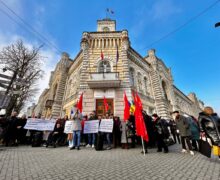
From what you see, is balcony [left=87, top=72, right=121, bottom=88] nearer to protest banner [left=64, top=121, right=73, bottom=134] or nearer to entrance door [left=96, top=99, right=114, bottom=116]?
entrance door [left=96, top=99, right=114, bottom=116]

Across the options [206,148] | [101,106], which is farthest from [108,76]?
[206,148]

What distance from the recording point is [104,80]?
42.4 ft

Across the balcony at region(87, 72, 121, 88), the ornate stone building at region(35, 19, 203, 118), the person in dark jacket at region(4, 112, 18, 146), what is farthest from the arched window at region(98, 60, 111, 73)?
the person in dark jacket at region(4, 112, 18, 146)

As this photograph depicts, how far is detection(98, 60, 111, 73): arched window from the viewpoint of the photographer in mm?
14891

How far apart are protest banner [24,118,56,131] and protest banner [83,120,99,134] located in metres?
2.54

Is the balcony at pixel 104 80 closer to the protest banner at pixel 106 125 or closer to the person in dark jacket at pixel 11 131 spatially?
the protest banner at pixel 106 125

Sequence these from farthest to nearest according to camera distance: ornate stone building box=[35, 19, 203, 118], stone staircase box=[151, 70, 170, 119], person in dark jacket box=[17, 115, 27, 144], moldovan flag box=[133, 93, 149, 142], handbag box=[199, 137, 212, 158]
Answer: stone staircase box=[151, 70, 170, 119] → ornate stone building box=[35, 19, 203, 118] → person in dark jacket box=[17, 115, 27, 144] → moldovan flag box=[133, 93, 149, 142] → handbag box=[199, 137, 212, 158]

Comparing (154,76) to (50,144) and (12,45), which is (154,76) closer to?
(50,144)

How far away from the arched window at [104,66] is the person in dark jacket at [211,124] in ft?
39.1

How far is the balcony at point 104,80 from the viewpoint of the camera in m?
13.0

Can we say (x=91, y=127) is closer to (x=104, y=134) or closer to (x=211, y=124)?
(x=104, y=134)

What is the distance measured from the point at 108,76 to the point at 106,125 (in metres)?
6.88

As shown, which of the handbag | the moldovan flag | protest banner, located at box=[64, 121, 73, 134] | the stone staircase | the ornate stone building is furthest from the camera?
the stone staircase

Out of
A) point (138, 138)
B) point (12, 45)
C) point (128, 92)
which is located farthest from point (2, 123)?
point (12, 45)
